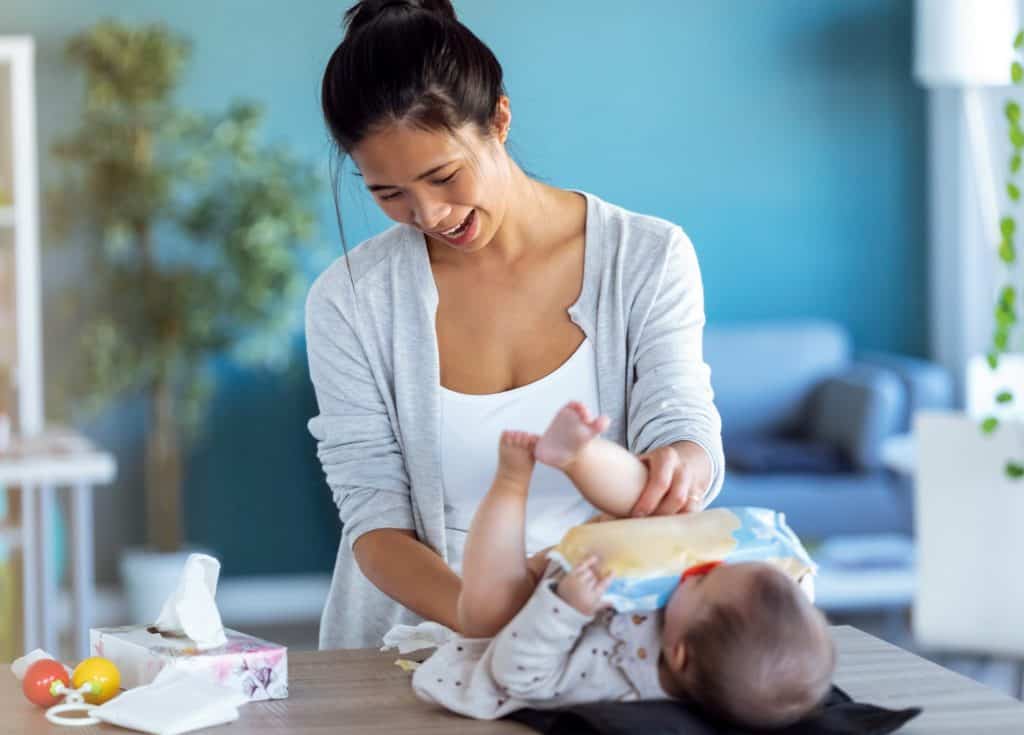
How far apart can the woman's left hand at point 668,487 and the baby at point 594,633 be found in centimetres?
4

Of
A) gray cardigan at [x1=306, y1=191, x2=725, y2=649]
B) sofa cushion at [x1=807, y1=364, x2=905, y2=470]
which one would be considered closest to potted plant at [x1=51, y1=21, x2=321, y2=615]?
sofa cushion at [x1=807, y1=364, x2=905, y2=470]

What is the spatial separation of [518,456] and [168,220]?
4121 millimetres

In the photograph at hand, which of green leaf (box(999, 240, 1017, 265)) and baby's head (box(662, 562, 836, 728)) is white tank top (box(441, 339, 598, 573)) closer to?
baby's head (box(662, 562, 836, 728))

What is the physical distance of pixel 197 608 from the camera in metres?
1.43

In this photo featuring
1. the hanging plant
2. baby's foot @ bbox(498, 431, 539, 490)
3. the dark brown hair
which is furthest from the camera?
the hanging plant

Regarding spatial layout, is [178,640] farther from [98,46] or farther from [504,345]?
[98,46]

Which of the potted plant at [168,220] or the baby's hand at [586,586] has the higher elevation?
the potted plant at [168,220]

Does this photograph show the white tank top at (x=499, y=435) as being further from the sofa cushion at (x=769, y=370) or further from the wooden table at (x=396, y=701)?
the sofa cushion at (x=769, y=370)

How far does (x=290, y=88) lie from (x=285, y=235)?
Answer: 0.66 metres

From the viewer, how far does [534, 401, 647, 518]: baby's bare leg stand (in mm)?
1319

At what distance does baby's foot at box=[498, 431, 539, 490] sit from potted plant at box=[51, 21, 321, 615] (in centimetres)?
367

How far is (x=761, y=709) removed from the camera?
48.8 inches

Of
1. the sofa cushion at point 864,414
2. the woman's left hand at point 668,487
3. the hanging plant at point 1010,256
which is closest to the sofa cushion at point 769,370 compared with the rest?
the sofa cushion at point 864,414

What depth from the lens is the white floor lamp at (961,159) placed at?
4.95m
